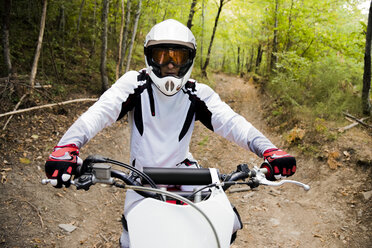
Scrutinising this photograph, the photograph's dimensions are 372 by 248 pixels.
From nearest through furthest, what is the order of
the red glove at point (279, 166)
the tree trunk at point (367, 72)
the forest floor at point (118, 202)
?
the red glove at point (279, 166)
the forest floor at point (118, 202)
the tree trunk at point (367, 72)

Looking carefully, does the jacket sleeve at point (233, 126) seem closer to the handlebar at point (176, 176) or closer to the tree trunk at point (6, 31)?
the handlebar at point (176, 176)

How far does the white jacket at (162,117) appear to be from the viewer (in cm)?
223

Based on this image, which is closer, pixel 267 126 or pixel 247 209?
pixel 247 209

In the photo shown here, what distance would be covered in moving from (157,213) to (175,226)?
0.11 m

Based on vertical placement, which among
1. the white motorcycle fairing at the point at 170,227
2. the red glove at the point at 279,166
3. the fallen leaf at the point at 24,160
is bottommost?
the fallen leaf at the point at 24,160

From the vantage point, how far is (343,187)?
197 inches

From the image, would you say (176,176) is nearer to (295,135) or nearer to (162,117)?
(162,117)

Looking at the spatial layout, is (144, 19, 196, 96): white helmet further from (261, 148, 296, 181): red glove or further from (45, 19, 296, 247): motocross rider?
(261, 148, 296, 181): red glove

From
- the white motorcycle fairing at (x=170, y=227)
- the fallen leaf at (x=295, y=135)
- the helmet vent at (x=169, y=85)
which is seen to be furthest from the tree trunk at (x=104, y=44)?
the white motorcycle fairing at (x=170, y=227)

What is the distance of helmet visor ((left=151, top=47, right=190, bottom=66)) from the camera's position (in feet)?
7.56

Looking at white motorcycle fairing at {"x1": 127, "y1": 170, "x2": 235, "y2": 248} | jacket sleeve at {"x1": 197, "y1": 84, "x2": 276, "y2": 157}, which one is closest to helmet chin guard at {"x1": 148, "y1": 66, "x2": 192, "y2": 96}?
jacket sleeve at {"x1": 197, "y1": 84, "x2": 276, "y2": 157}

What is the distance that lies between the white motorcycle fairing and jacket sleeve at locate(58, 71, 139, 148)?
751 mm

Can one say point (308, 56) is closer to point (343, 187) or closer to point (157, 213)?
point (343, 187)

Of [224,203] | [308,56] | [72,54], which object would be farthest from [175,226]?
[308,56]
